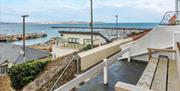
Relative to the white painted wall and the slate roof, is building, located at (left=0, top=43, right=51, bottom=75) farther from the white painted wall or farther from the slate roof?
the white painted wall

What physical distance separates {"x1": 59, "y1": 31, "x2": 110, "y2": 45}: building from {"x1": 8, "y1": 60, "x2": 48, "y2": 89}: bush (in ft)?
46.1

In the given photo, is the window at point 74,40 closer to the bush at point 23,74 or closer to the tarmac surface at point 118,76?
the bush at point 23,74

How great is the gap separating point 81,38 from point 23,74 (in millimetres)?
15736

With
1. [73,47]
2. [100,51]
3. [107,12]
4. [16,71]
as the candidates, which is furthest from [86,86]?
[107,12]

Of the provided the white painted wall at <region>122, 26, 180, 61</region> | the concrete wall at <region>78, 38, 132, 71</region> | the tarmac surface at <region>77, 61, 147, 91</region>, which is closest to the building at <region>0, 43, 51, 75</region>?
the concrete wall at <region>78, 38, 132, 71</region>

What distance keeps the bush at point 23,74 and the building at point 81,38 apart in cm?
1404

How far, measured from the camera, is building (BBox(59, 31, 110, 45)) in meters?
29.3

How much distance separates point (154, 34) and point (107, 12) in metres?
29.7

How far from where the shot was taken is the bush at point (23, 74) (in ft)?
50.6

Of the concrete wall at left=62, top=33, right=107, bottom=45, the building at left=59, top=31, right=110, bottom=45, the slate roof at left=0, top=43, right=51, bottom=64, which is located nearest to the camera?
the slate roof at left=0, top=43, right=51, bottom=64

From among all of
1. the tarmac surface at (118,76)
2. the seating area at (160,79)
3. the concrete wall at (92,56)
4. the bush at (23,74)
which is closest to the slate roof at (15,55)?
the bush at (23,74)

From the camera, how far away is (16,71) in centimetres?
1552

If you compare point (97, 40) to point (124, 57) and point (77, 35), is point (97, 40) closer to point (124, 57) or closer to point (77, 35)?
point (77, 35)

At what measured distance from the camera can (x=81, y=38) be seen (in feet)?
100
